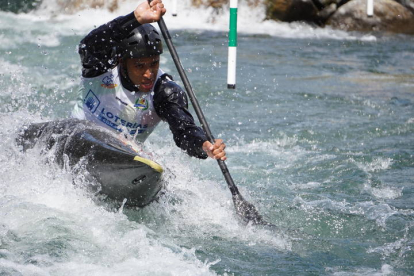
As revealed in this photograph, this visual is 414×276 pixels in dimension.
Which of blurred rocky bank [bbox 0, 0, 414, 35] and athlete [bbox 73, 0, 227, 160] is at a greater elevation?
athlete [bbox 73, 0, 227, 160]

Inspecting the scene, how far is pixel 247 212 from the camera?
4.99 meters

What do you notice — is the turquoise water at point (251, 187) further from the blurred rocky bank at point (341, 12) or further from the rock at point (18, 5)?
the rock at point (18, 5)

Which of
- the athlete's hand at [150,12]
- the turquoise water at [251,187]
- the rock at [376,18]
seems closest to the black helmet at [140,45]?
the athlete's hand at [150,12]

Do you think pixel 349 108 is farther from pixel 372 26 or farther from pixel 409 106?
pixel 372 26

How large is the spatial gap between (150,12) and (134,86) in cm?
62

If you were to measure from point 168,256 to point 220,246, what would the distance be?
1.58 feet

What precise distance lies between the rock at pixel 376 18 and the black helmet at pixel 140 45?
38.0 ft

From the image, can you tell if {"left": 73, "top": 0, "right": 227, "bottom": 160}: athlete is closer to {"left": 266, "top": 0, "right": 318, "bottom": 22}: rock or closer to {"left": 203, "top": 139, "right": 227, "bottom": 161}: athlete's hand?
{"left": 203, "top": 139, "right": 227, "bottom": 161}: athlete's hand

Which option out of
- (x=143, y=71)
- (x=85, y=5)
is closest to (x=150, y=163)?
(x=143, y=71)

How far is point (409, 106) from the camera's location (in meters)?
9.20

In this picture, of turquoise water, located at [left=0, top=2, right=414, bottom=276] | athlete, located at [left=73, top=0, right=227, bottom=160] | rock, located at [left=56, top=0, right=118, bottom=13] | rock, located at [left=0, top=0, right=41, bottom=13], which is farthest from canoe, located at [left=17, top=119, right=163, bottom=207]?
rock, located at [left=0, top=0, right=41, bottom=13]

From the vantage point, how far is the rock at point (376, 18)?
50.4 feet

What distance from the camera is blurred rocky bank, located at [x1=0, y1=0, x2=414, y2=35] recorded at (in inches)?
607

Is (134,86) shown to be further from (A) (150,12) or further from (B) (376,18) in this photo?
(B) (376,18)
